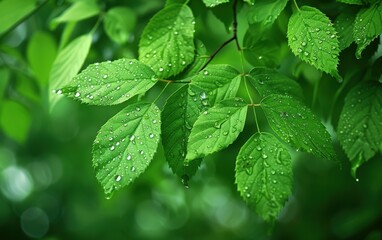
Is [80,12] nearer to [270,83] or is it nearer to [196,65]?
[196,65]

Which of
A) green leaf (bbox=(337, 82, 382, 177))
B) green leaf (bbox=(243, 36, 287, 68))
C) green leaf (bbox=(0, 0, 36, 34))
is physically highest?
green leaf (bbox=(0, 0, 36, 34))

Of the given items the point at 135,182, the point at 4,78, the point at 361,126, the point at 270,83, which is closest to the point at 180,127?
the point at 270,83

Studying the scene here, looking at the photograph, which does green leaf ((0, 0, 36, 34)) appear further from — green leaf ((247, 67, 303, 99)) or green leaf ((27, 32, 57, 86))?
green leaf ((247, 67, 303, 99))

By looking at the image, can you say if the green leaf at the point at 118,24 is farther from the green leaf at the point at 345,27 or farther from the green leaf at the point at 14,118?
the green leaf at the point at 345,27

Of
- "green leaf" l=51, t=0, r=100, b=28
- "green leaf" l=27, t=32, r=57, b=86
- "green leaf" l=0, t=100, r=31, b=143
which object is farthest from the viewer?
"green leaf" l=0, t=100, r=31, b=143

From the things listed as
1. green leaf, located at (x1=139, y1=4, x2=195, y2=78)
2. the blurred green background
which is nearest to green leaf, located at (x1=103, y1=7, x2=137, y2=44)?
the blurred green background

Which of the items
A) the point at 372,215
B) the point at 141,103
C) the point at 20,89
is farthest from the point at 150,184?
the point at 141,103
